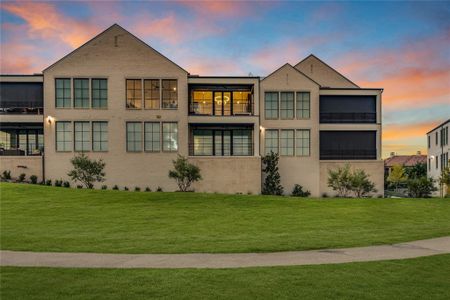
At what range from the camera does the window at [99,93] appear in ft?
126

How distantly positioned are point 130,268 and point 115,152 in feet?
99.2

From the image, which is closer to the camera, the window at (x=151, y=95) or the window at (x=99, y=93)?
the window at (x=99, y=93)

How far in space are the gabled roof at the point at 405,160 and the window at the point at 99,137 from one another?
9792cm

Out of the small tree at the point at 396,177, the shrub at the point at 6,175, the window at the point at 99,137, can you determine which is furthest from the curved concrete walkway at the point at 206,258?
the small tree at the point at 396,177

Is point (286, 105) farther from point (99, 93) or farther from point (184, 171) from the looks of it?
point (99, 93)

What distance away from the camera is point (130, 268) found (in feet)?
30.2

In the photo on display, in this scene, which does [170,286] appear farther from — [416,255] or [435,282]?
[416,255]

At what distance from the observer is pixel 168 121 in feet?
127

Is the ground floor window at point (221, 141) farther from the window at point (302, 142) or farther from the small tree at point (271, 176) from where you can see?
the window at point (302, 142)

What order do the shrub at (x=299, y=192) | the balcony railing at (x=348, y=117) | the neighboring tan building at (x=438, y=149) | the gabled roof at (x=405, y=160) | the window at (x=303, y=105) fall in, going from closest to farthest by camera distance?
1. the shrub at (x=299, y=192)
2. the window at (x=303, y=105)
3. the balcony railing at (x=348, y=117)
4. the neighboring tan building at (x=438, y=149)
5. the gabled roof at (x=405, y=160)

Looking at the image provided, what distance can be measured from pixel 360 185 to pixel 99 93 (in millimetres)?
25495

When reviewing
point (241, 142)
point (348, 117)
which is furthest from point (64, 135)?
point (348, 117)

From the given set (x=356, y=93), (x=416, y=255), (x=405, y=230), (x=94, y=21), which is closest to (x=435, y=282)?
(x=416, y=255)

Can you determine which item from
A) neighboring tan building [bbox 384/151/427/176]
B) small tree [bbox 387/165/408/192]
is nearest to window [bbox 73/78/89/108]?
small tree [bbox 387/165/408/192]
